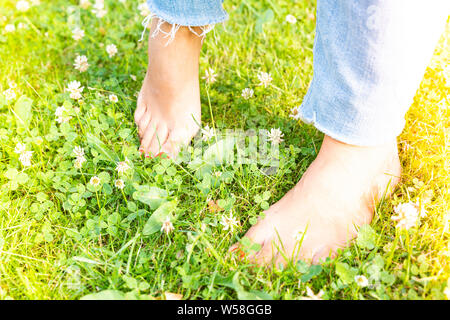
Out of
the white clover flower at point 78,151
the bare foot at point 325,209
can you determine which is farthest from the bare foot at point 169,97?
the bare foot at point 325,209

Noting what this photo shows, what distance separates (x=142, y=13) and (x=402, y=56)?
1.56 m

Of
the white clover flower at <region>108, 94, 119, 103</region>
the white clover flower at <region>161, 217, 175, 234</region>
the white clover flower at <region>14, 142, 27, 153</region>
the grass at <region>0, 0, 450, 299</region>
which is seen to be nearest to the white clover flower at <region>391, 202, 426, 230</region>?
the grass at <region>0, 0, 450, 299</region>

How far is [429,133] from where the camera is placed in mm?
1649

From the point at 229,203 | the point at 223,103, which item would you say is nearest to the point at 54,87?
the point at 223,103

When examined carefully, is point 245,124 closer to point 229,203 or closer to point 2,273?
point 229,203

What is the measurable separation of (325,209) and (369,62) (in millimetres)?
472

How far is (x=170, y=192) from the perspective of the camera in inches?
55.1

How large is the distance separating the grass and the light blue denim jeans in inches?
13.3

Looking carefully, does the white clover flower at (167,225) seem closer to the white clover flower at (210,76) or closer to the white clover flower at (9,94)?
the white clover flower at (210,76)

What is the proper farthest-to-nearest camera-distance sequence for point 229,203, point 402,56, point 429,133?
point 429,133
point 229,203
point 402,56

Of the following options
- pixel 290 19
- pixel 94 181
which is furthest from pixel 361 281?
pixel 290 19

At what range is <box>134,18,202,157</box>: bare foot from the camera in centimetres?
158

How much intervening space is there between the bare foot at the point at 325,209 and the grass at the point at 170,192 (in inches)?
2.1
